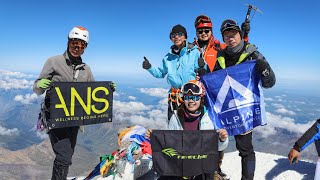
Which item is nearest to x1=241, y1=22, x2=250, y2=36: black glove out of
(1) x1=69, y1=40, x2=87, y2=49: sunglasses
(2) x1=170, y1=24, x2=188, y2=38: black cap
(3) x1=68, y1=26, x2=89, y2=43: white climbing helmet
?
(2) x1=170, y1=24, x2=188, y2=38: black cap

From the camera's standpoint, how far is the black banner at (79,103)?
7332mm

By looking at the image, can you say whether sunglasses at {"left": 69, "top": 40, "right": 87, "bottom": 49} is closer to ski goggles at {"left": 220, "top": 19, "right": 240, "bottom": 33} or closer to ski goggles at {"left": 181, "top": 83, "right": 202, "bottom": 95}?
ski goggles at {"left": 181, "top": 83, "right": 202, "bottom": 95}

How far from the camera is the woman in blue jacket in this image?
7.94 metres

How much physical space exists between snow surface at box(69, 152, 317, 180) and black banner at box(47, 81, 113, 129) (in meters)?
3.29

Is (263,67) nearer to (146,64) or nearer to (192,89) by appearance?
(192,89)

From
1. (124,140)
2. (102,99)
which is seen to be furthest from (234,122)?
(124,140)

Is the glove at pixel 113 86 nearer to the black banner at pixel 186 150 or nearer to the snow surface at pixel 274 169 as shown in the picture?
the black banner at pixel 186 150

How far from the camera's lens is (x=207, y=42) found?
28.0 ft

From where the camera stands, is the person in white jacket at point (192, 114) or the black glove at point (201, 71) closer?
the person in white jacket at point (192, 114)

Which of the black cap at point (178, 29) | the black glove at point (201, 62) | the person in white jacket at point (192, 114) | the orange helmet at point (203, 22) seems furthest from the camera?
the orange helmet at point (203, 22)

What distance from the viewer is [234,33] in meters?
6.92

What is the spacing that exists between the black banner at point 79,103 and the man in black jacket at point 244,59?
151 inches

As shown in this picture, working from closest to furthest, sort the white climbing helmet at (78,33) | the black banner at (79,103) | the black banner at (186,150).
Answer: the black banner at (186,150) < the white climbing helmet at (78,33) < the black banner at (79,103)

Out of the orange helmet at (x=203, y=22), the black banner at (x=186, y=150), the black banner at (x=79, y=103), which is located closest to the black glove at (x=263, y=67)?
the black banner at (x=186, y=150)
